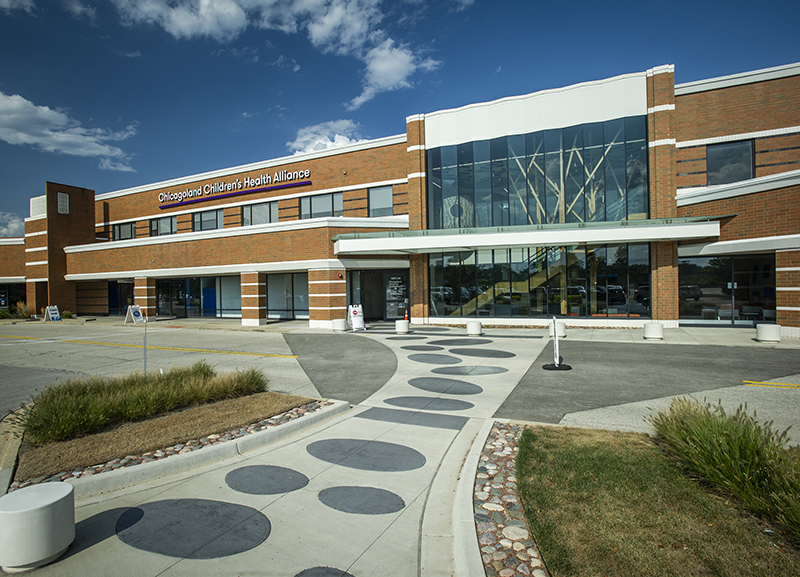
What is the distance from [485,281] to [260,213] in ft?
54.0

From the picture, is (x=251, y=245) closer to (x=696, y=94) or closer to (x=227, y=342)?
(x=227, y=342)

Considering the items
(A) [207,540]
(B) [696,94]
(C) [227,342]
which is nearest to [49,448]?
(A) [207,540]

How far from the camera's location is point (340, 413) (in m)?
8.05

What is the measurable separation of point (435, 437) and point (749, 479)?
376 cm

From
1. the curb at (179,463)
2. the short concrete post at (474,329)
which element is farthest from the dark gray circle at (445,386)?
the short concrete post at (474,329)

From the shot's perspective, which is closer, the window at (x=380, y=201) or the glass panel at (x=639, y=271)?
the glass panel at (x=639, y=271)

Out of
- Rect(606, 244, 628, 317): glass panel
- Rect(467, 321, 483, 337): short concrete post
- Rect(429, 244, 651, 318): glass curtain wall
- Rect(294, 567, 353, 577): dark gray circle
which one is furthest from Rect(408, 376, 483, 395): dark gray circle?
Rect(606, 244, 628, 317): glass panel

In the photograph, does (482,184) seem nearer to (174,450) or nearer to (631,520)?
(174,450)

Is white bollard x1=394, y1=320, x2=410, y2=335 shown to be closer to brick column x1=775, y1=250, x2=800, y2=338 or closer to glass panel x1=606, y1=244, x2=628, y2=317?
glass panel x1=606, y1=244, x2=628, y2=317

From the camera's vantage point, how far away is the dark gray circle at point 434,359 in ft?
42.3

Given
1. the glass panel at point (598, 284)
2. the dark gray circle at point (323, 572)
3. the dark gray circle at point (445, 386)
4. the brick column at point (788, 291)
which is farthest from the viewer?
the glass panel at point (598, 284)

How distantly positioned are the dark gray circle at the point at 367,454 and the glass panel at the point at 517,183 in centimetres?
1764

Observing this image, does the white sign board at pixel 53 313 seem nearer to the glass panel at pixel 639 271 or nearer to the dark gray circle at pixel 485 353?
the dark gray circle at pixel 485 353

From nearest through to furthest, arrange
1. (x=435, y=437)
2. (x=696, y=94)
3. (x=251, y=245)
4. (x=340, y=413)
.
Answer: (x=435, y=437), (x=340, y=413), (x=696, y=94), (x=251, y=245)
